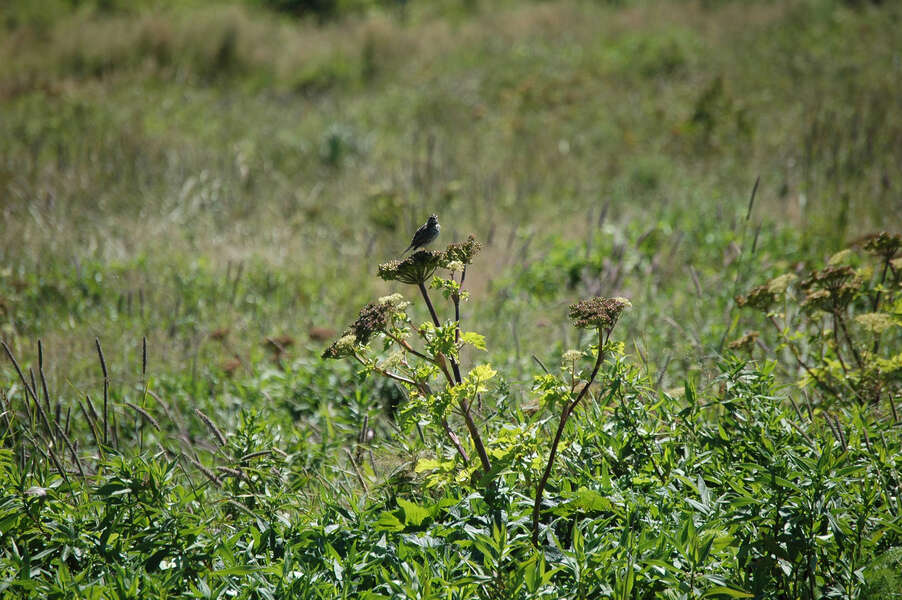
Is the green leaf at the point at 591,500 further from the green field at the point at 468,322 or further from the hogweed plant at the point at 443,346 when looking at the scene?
the hogweed plant at the point at 443,346

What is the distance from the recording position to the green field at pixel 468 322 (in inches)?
78.2

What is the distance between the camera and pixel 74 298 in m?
5.17

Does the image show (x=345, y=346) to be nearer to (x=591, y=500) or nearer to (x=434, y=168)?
(x=591, y=500)

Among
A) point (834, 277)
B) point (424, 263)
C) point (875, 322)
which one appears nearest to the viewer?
point (424, 263)

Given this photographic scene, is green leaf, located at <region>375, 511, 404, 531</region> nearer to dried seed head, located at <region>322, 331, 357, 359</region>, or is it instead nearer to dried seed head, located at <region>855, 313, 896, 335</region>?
dried seed head, located at <region>322, 331, 357, 359</region>

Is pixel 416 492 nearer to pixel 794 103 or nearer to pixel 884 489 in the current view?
pixel 884 489

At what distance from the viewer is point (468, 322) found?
477 centimetres

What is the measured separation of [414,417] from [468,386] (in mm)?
204

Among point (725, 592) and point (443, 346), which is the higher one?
point (443, 346)

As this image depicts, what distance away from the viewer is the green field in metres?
1.99

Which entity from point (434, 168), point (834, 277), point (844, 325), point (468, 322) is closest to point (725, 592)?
point (834, 277)

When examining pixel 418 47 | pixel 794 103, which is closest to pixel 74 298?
pixel 794 103

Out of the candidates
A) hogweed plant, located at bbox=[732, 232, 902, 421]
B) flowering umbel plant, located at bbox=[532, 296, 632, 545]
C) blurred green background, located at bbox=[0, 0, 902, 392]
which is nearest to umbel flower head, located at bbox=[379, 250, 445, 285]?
flowering umbel plant, located at bbox=[532, 296, 632, 545]

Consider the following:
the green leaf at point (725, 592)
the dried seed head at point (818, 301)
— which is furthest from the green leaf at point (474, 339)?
the dried seed head at point (818, 301)
